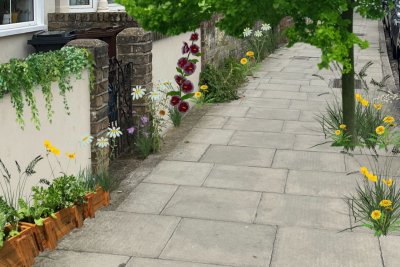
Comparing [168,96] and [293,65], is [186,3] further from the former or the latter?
[293,65]

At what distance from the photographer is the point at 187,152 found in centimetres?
830

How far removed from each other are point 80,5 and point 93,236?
22.8ft

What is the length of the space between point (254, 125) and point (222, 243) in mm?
4724

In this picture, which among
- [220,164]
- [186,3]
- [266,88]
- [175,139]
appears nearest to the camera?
[186,3]

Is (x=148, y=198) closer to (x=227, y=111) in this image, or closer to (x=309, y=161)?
(x=309, y=161)

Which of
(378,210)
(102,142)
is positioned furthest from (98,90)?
(378,210)

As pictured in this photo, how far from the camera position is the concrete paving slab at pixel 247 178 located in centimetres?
684

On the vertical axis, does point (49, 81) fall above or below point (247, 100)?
above

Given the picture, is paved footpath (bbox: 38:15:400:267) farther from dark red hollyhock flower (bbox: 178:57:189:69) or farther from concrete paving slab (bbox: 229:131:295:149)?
dark red hollyhock flower (bbox: 178:57:189:69)

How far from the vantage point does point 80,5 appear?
37.7ft

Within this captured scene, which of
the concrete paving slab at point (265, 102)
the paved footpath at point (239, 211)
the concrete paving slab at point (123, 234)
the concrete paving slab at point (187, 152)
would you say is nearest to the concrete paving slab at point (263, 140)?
the paved footpath at point (239, 211)

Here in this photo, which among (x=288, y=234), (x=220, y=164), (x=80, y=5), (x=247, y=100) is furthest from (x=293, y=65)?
(x=288, y=234)

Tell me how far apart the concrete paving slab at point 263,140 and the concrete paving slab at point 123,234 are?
10.0 ft

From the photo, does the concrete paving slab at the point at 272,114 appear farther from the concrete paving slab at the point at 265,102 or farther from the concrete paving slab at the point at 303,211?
the concrete paving slab at the point at 303,211
